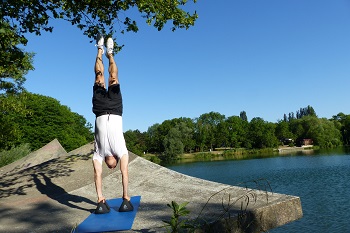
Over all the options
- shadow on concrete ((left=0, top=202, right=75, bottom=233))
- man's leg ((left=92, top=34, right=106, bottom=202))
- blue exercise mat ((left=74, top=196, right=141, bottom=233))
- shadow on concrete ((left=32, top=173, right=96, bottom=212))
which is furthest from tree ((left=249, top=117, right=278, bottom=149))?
blue exercise mat ((left=74, top=196, right=141, bottom=233))

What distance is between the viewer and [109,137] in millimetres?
4836

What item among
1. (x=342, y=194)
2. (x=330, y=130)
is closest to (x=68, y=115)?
(x=342, y=194)

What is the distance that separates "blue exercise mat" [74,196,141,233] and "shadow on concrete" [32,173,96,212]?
62cm

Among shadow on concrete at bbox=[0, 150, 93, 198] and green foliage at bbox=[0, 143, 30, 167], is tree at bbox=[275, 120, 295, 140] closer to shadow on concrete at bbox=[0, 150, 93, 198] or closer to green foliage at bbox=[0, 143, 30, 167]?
green foliage at bbox=[0, 143, 30, 167]

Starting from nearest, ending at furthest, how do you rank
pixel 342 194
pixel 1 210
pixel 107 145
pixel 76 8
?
1. pixel 107 145
2. pixel 1 210
3. pixel 76 8
4. pixel 342 194

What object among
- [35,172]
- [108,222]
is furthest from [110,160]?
[35,172]

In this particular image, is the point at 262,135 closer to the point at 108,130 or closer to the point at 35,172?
the point at 35,172

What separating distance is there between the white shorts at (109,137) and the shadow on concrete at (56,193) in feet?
3.24

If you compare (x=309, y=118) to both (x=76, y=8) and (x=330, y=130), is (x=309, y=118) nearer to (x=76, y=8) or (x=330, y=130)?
(x=330, y=130)

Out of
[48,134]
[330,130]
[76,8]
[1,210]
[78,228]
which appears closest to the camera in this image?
[78,228]

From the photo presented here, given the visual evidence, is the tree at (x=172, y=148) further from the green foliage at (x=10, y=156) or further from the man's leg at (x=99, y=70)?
the man's leg at (x=99, y=70)

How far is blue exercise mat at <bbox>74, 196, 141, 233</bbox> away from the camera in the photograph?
3.79m

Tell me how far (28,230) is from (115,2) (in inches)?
260

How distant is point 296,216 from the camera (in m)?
4.43
